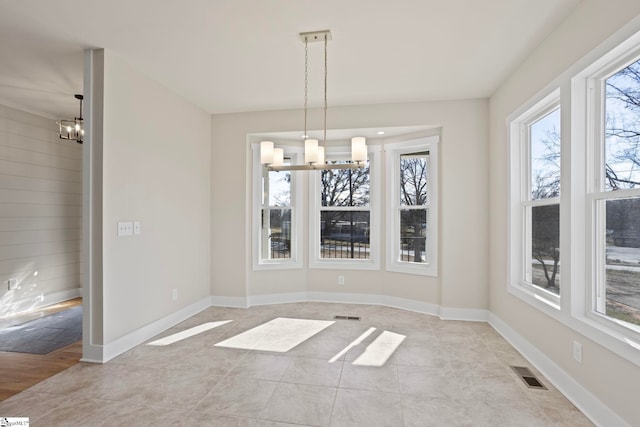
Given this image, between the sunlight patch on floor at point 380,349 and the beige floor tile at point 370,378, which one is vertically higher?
the sunlight patch on floor at point 380,349

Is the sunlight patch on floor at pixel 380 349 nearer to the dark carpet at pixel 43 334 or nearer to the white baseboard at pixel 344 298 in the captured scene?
the white baseboard at pixel 344 298

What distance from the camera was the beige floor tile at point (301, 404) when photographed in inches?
82.3

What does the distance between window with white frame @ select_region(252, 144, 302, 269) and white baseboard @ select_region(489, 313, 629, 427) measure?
9.41ft

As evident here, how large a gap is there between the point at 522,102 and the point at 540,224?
1.18 metres

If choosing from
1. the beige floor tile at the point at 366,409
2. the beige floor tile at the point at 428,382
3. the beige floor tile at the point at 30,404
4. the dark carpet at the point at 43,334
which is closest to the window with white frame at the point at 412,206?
the beige floor tile at the point at 428,382

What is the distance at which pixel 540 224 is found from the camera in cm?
303

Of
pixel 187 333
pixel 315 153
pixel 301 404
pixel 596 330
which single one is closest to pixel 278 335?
pixel 187 333

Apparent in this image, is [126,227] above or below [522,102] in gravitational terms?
below

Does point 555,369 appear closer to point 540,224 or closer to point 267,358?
point 540,224

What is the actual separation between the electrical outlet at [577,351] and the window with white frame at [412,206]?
195 cm

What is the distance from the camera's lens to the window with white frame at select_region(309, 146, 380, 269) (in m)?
4.79

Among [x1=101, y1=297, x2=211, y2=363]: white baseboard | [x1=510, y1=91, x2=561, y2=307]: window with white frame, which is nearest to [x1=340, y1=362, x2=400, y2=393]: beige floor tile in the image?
[x1=510, y1=91, x2=561, y2=307]: window with white frame

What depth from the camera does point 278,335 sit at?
3.50 meters

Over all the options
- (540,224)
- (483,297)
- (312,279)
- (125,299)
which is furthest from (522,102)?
(125,299)
